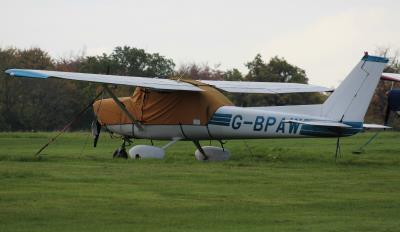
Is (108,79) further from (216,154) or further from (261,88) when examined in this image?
(261,88)

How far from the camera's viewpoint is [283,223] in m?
12.0

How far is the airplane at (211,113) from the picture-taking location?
70.4ft

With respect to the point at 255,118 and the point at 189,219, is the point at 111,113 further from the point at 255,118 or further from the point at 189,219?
the point at 189,219

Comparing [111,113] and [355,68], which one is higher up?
[355,68]

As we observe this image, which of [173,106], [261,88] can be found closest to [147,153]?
[173,106]

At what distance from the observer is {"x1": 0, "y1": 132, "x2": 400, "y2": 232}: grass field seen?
38.9 ft

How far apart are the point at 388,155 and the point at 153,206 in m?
13.2

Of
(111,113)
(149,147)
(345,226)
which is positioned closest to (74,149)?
(111,113)

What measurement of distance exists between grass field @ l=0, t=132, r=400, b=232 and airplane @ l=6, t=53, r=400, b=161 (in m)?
0.83

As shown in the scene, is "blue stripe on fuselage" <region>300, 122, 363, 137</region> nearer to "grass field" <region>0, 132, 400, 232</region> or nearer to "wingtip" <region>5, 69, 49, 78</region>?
"grass field" <region>0, 132, 400, 232</region>

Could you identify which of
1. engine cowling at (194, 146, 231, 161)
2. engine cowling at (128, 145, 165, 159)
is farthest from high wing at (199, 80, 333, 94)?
engine cowling at (128, 145, 165, 159)

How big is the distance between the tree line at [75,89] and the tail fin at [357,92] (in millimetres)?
33254

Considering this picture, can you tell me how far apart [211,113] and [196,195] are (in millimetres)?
8822

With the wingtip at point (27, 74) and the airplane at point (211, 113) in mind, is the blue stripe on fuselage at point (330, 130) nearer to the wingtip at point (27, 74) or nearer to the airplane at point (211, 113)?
the airplane at point (211, 113)
